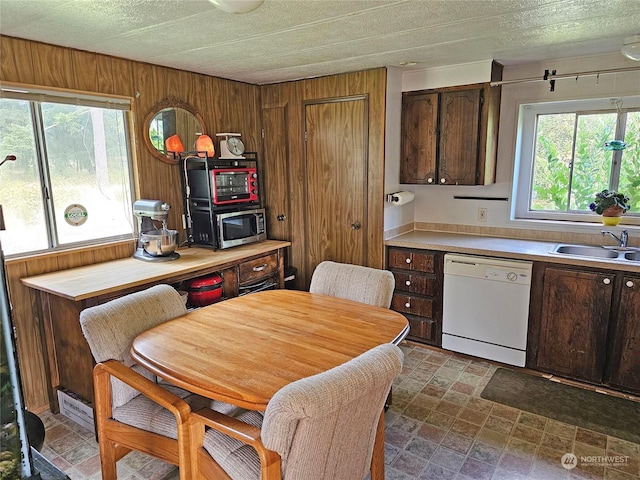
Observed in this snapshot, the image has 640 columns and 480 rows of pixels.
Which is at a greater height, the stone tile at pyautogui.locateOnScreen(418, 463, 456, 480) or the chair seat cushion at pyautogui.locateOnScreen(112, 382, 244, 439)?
the chair seat cushion at pyautogui.locateOnScreen(112, 382, 244, 439)

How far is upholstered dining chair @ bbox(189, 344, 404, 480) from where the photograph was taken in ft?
3.83

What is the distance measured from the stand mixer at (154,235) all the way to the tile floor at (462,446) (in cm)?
112

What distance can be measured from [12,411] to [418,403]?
2332 millimetres

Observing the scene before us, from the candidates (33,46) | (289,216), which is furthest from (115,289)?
(289,216)

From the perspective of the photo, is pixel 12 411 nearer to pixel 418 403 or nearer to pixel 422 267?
pixel 418 403

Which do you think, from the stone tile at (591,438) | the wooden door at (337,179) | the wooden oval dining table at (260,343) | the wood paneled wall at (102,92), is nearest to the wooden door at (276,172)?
the wooden door at (337,179)

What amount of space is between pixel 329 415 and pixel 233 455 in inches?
19.6

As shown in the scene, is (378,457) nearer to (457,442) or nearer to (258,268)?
(457,442)

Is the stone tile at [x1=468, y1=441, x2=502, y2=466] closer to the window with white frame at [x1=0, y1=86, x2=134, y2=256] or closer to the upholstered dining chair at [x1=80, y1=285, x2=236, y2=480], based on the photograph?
the upholstered dining chair at [x1=80, y1=285, x2=236, y2=480]

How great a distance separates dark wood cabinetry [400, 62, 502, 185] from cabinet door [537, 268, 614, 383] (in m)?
0.99

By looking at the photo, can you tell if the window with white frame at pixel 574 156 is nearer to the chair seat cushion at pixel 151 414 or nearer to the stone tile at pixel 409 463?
the stone tile at pixel 409 463

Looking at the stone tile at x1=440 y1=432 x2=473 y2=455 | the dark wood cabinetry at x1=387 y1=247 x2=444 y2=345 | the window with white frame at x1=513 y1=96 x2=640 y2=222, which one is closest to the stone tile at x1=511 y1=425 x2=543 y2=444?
the stone tile at x1=440 y1=432 x2=473 y2=455

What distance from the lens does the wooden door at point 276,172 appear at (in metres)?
3.85
